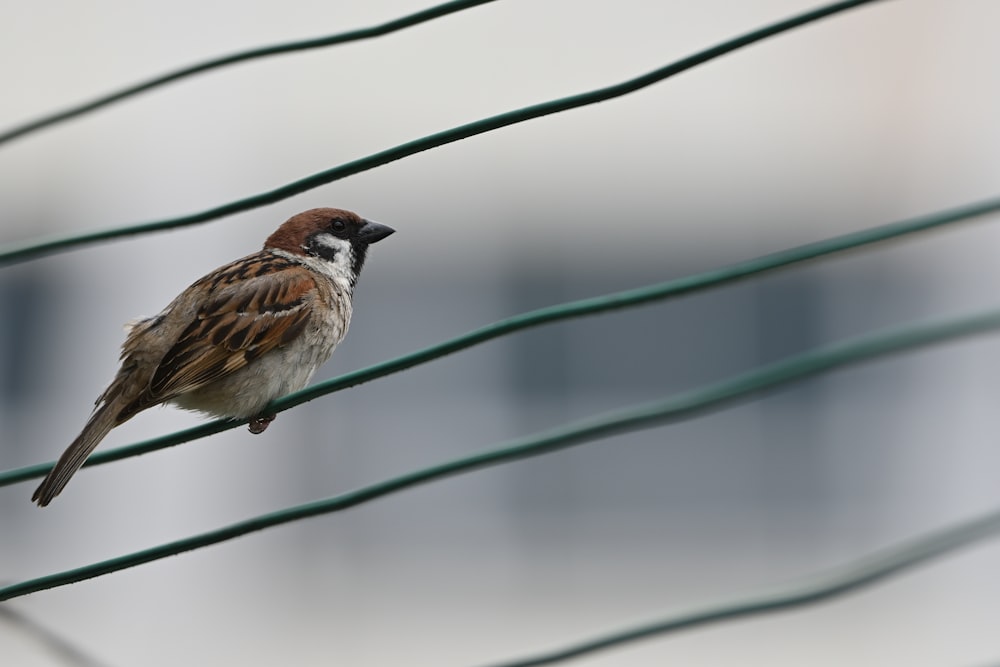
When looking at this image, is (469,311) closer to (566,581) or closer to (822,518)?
(566,581)

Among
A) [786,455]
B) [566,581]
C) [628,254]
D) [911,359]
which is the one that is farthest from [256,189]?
[911,359]

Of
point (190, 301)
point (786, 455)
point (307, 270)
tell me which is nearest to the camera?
point (190, 301)

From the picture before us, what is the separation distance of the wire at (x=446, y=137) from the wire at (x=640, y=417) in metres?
Answer: 0.66

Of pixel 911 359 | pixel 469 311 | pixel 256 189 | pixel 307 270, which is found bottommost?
pixel 911 359

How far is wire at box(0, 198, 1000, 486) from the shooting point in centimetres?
222

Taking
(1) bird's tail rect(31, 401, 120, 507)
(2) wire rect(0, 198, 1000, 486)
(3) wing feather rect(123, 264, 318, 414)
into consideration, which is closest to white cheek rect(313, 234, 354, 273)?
(3) wing feather rect(123, 264, 318, 414)

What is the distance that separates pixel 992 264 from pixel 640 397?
2.88 metres

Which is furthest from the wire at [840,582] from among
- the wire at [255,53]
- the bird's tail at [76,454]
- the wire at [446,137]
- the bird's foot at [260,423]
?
the bird's foot at [260,423]

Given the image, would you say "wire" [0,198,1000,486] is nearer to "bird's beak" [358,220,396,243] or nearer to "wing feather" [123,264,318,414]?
"wing feather" [123,264,318,414]

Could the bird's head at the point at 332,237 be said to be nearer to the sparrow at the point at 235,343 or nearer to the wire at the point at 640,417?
the sparrow at the point at 235,343

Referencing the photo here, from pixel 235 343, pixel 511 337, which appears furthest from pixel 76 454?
pixel 511 337

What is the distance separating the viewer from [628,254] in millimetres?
10055

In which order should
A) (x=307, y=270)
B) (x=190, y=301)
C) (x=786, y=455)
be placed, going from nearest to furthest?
(x=190, y=301)
(x=307, y=270)
(x=786, y=455)

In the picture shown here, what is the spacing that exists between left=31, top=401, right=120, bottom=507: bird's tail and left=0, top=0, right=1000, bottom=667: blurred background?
197 inches
